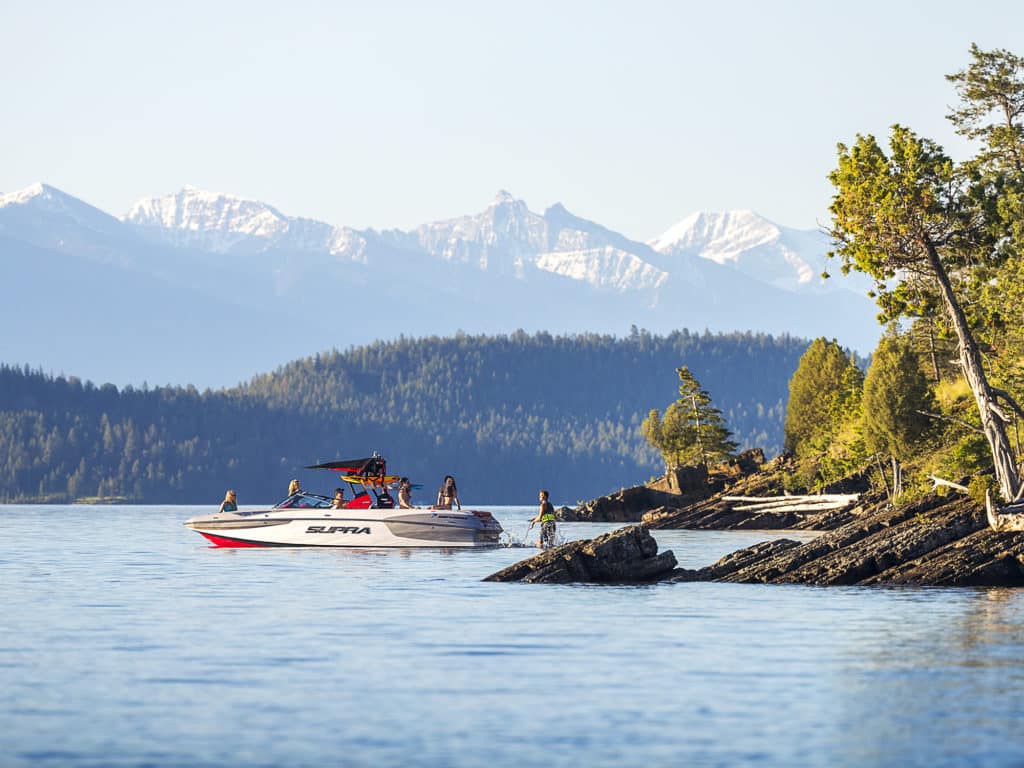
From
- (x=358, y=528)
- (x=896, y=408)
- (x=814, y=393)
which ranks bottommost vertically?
(x=358, y=528)

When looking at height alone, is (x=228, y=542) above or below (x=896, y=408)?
below

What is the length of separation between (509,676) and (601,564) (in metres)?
19.0

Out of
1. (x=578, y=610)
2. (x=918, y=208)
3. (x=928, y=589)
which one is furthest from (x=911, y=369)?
(x=578, y=610)

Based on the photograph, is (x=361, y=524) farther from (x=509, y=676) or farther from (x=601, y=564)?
(x=509, y=676)

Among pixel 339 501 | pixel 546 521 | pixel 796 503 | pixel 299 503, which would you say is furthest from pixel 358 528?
pixel 796 503

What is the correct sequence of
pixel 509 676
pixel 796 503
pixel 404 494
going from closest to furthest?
pixel 509 676 → pixel 404 494 → pixel 796 503

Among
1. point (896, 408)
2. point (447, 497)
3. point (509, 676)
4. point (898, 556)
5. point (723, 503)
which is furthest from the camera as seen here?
point (723, 503)

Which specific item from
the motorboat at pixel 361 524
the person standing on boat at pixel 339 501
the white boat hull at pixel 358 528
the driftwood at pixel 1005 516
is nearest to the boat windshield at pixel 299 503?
the motorboat at pixel 361 524

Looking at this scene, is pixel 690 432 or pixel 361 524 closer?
pixel 361 524

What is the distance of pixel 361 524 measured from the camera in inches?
2511

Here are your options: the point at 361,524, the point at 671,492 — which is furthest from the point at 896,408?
the point at 671,492

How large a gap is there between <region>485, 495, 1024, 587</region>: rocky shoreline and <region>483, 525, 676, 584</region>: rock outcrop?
0.09ft

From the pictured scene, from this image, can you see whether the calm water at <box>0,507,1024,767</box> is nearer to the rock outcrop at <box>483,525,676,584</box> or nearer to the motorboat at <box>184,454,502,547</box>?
the rock outcrop at <box>483,525,676,584</box>

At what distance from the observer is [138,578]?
5141cm
